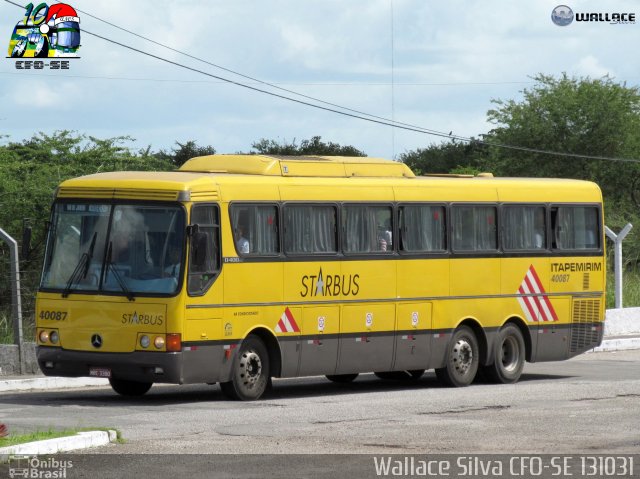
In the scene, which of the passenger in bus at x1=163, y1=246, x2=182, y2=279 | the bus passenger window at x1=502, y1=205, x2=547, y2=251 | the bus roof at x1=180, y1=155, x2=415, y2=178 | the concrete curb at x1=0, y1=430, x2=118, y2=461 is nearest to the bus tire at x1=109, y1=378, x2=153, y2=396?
the passenger in bus at x1=163, y1=246, x2=182, y2=279

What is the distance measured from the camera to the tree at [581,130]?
7031 cm

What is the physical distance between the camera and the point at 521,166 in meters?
72.2

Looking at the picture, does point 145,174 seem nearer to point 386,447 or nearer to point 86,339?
point 86,339

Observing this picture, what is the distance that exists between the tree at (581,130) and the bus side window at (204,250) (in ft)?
172

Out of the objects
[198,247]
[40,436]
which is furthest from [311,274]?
[40,436]

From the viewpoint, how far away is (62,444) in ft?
44.2

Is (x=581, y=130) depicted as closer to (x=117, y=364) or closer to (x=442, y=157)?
(x=442, y=157)

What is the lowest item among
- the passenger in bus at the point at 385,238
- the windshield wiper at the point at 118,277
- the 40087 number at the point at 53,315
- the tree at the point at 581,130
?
the 40087 number at the point at 53,315

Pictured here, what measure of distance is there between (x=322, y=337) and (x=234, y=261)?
1.95 metres

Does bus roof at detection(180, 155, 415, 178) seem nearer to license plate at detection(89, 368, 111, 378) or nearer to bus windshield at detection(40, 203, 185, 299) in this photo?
bus windshield at detection(40, 203, 185, 299)

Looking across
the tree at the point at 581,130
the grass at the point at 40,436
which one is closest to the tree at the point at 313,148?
the tree at the point at 581,130

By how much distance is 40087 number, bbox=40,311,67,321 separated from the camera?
18812mm

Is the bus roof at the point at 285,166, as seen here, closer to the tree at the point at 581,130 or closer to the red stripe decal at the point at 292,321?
the red stripe decal at the point at 292,321

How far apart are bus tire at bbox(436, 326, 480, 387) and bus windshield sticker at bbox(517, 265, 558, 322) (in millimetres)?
1179
